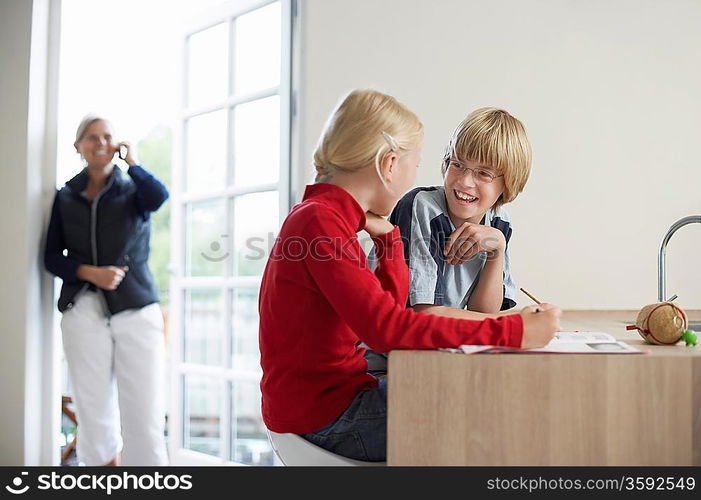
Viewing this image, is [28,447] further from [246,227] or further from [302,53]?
[302,53]

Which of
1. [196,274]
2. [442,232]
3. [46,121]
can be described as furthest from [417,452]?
[46,121]

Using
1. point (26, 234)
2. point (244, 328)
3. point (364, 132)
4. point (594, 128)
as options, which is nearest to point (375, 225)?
point (364, 132)

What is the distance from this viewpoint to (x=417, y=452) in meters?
0.92

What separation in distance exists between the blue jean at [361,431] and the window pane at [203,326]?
5.66ft

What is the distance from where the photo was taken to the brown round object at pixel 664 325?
Result: 1.04 metres

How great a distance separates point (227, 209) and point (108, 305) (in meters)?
0.59

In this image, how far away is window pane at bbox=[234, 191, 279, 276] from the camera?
8.54 feet

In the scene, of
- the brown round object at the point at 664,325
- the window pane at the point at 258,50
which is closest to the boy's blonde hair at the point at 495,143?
the brown round object at the point at 664,325

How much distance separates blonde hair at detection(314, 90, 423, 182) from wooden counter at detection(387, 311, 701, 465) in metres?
0.39

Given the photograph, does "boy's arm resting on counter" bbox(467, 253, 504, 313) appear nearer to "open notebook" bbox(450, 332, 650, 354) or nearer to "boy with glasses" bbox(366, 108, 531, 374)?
"boy with glasses" bbox(366, 108, 531, 374)

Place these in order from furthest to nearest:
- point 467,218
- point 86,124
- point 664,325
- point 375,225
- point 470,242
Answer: point 86,124 → point 467,218 → point 470,242 → point 375,225 → point 664,325

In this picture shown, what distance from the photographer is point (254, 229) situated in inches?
105

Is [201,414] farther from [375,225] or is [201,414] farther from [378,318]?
[378,318]

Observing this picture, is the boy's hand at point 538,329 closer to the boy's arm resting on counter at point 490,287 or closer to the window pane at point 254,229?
the boy's arm resting on counter at point 490,287
